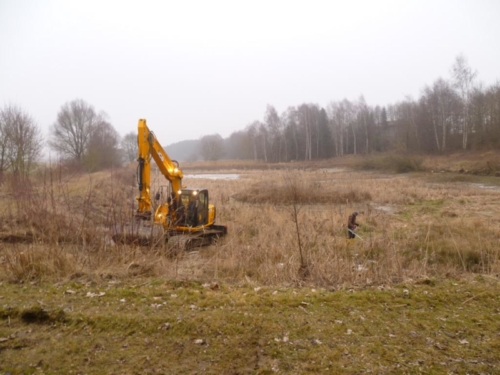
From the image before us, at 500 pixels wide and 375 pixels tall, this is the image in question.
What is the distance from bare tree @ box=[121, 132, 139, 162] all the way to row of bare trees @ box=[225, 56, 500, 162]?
1110 inches

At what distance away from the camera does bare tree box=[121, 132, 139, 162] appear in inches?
2645

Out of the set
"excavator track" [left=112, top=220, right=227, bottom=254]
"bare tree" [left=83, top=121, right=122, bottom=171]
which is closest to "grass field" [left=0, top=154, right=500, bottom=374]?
"excavator track" [left=112, top=220, right=227, bottom=254]

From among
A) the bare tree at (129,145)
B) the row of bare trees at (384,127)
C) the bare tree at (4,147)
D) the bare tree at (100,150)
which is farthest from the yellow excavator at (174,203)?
the bare tree at (129,145)

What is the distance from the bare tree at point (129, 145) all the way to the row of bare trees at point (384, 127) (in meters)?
28.2

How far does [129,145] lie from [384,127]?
58.9 m

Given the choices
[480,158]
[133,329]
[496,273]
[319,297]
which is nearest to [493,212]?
[496,273]

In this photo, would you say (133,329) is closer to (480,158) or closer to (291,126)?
(480,158)

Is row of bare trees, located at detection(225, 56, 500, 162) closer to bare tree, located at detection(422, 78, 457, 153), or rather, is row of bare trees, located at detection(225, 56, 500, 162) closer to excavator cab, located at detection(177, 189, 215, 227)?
bare tree, located at detection(422, 78, 457, 153)

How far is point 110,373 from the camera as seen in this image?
2543 millimetres

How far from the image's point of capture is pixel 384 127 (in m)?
69.1

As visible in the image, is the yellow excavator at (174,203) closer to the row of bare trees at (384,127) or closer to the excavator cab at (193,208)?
the excavator cab at (193,208)

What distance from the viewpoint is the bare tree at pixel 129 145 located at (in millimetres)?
67188

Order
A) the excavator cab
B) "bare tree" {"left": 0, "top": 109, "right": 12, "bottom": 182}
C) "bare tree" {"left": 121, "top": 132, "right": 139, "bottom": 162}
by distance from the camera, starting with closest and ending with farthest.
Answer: the excavator cab
"bare tree" {"left": 0, "top": 109, "right": 12, "bottom": 182}
"bare tree" {"left": 121, "top": 132, "right": 139, "bottom": 162}

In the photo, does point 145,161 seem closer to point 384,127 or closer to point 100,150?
point 100,150
